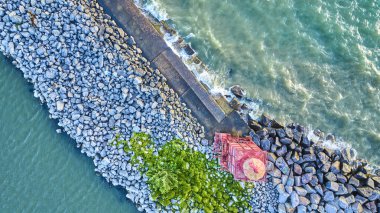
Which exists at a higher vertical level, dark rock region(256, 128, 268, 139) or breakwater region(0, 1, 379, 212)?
dark rock region(256, 128, 268, 139)

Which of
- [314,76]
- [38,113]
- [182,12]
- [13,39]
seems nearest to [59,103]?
[38,113]

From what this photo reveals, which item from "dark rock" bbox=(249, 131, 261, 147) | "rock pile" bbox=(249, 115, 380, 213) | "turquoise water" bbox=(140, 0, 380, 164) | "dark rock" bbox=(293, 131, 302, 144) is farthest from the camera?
"turquoise water" bbox=(140, 0, 380, 164)

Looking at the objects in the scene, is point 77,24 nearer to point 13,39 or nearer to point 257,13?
point 13,39

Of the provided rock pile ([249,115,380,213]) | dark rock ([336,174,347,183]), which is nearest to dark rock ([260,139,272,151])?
rock pile ([249,115,380,213])

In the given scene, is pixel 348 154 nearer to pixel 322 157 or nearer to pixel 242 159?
pixel 322 157

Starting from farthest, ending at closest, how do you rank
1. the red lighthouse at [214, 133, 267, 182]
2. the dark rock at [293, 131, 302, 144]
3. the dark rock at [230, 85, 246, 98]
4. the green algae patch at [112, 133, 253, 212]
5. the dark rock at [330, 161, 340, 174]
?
the dark rock at [230, 85, 246, 98] → the dark rock at [293, 131, 302, 144] → the dark rock at [330, 161, 340, 174] → the green algae patch at [112, 133, 253, 212] → the red lighthouse at [214, 133, 267, 182]

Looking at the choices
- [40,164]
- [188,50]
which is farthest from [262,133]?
[40,164]

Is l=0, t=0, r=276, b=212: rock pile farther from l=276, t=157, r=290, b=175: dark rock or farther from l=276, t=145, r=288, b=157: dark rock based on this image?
l=276, t=145, r=288, b=157: dark rock
